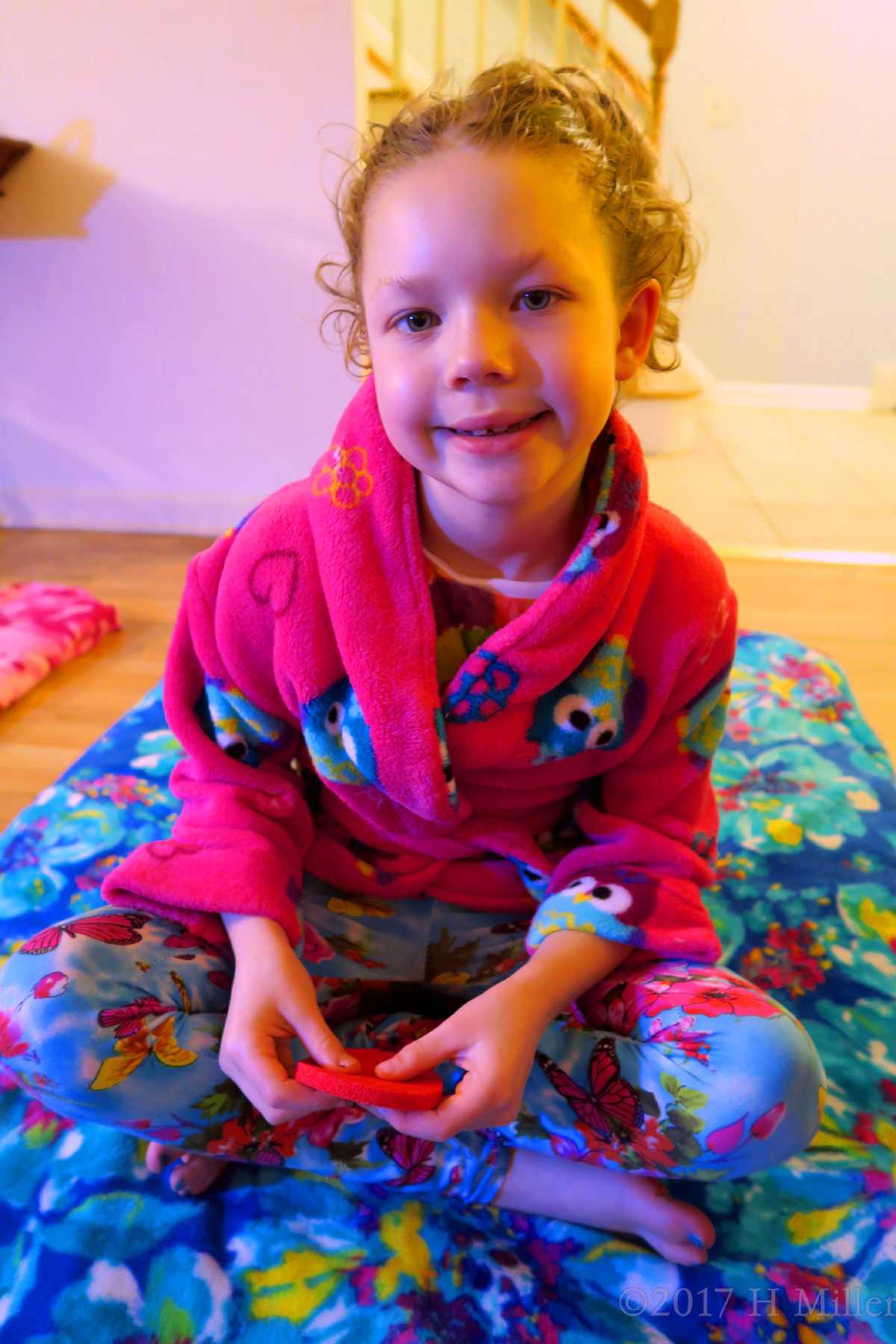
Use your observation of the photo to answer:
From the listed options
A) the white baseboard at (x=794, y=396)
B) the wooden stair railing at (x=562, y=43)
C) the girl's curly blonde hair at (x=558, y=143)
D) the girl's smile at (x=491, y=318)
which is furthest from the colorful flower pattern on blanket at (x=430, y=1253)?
the white baseboard at (x=794, y=396)

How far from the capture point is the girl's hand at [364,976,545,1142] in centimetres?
52

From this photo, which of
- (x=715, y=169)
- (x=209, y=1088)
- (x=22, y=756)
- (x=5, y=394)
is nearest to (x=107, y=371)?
(x=5, y=394)

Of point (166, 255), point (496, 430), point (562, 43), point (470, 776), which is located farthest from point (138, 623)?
point (562, 43)

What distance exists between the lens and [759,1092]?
512 mm

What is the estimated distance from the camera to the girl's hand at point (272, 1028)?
0.53 metres

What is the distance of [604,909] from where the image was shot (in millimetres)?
612

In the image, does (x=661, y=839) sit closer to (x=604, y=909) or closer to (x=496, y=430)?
(x=604, y=909)

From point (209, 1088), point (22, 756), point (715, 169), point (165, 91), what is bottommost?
point (22, 756)

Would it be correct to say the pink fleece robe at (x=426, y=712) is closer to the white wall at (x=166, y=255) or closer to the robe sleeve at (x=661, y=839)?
the robe sleeve at (x=661, y=839)

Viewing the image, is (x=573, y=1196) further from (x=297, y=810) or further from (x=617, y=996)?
(x=297, y=810)

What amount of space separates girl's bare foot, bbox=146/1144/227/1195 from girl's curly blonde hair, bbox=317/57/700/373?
62 cm

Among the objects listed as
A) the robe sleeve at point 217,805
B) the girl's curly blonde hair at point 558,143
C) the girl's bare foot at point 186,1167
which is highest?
the girl's curly blonde hair at point 558,143

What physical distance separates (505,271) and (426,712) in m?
0.28

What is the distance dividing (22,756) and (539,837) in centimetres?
77
